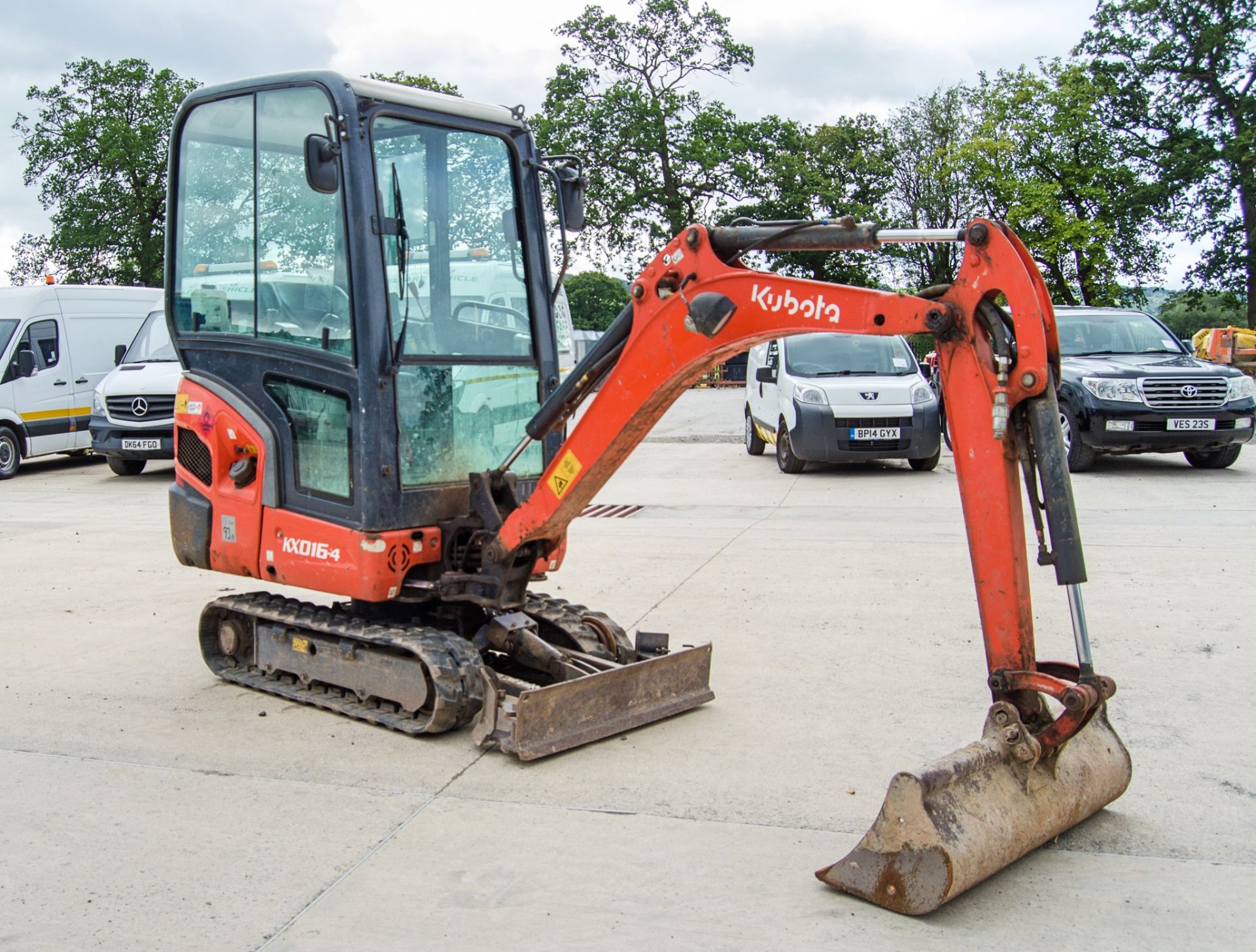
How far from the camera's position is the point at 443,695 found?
5.14 metres

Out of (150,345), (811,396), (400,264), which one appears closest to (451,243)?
(400,264)

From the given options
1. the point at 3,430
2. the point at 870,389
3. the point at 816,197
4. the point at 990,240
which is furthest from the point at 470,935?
the point at 816,197

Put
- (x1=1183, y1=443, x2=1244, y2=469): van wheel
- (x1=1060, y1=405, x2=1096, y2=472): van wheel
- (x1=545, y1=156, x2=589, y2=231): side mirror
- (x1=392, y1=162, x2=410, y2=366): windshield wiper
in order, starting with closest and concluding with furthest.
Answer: (x1=392, y1=162, x2=410, y2=366): windshield wiper → (x1=545, y1=156, x2=589, y2=231): side mirror → (x1=1060, y1=405, x2=1096, y2=472): van wheel → (x1=1183, y1=443, x2=1244, y2=469): van wheel

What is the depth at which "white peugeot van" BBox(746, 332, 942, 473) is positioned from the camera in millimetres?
14297

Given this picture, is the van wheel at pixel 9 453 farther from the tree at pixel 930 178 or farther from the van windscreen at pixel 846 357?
the tree at pixel 930 178

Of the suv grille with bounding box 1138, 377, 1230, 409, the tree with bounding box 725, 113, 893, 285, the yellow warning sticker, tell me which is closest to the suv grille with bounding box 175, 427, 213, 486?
the yellow warning sticker

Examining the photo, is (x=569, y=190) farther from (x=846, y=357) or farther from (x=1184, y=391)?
(x=1184, y=391)

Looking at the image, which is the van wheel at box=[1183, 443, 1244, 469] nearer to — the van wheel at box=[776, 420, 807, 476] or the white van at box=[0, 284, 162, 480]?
the van wheel at box=[776, 420, 807, 476]

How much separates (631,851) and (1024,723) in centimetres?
141

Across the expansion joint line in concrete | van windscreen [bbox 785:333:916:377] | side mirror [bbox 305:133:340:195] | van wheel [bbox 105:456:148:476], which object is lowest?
the expansion joint line in concrete

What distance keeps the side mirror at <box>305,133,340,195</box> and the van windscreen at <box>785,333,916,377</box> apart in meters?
10.3

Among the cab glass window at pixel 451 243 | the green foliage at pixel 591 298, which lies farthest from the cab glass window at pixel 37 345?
the green foliage at pixel 591 298

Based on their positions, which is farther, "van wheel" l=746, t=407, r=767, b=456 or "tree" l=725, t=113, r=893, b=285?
"tree" l=725, t=113, r=893, b=285

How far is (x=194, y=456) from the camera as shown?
6219 mm
